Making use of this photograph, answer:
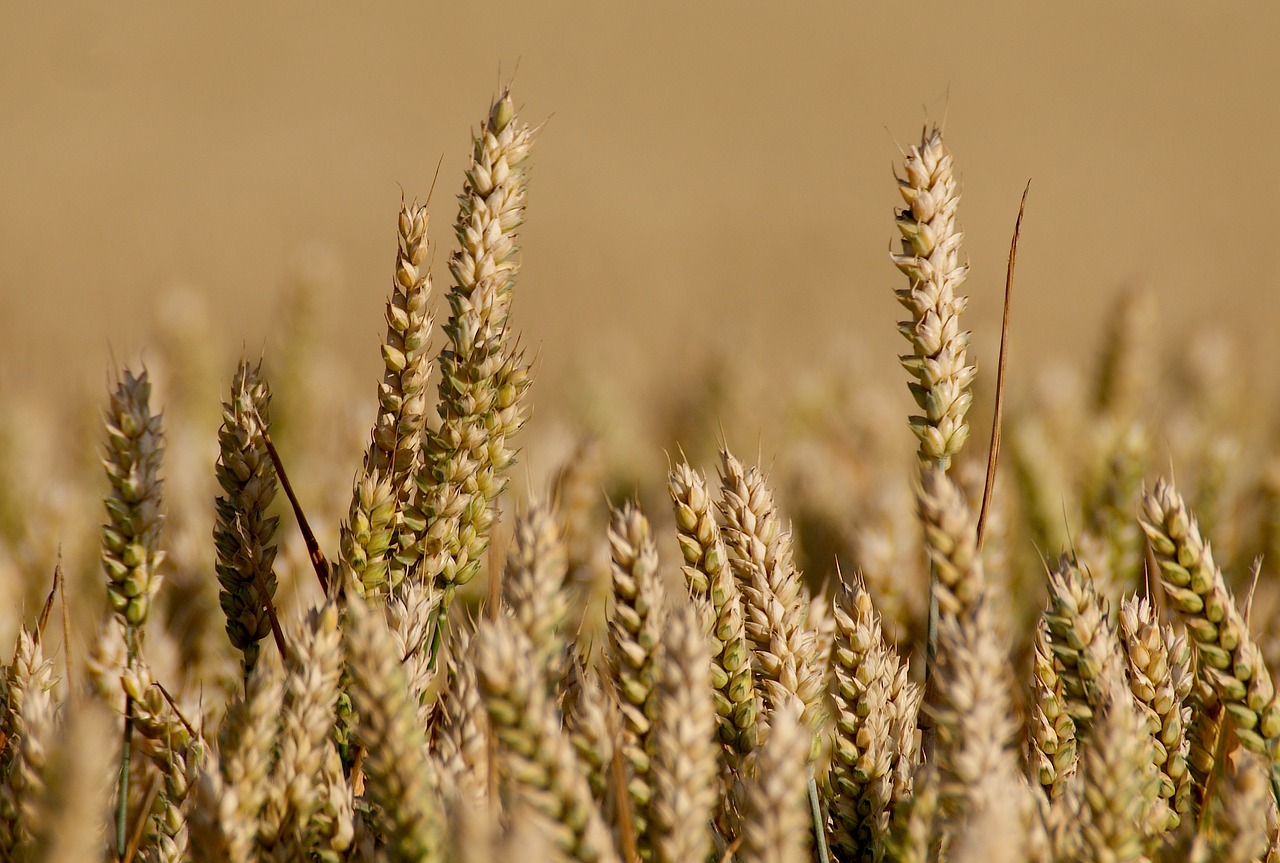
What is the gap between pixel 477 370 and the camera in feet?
3.44

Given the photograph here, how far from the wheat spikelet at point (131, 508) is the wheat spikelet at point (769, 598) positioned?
0.57 m

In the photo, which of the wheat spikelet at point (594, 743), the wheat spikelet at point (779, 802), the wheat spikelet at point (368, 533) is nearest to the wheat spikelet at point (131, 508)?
the wheat spikelet at point (368, 533)

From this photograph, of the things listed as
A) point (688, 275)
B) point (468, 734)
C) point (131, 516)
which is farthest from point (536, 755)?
point (688, 275)

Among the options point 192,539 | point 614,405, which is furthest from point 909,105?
point 192,539

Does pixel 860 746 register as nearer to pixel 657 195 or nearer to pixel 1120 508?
pixel 1120 508

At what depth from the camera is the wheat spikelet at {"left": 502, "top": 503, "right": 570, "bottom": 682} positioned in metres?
0.86

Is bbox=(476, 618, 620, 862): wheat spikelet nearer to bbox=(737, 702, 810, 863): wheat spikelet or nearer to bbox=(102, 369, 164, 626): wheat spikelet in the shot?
bbox=(737, 702, 810, 863): wheat spikelet

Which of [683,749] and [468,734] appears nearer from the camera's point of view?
[683,749]

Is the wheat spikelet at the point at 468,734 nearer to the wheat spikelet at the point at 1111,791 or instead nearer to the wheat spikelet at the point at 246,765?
the wheat spikelet at the point at 246,765

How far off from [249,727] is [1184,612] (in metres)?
0.80

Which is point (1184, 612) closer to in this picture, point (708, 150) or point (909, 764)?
point (909, 764)

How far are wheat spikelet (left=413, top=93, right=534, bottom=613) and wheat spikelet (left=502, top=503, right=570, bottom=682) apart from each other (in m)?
0.19

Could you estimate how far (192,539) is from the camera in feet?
6.07

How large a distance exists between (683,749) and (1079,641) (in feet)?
1.23
